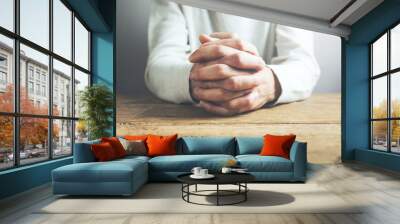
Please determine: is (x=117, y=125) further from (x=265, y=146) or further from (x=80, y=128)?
(x=265, y=146)

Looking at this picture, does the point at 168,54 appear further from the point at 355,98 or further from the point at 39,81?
the point at 355,98

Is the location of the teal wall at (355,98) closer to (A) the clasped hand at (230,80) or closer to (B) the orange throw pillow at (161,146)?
(A) the clasped hand at (230,80)

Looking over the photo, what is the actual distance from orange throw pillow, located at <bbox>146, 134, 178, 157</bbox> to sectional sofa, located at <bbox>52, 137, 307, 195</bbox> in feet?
0.71

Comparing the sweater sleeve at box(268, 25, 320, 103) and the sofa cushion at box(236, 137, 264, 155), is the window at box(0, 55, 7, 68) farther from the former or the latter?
the sweater sleeve at box(268, 25, 320, 103)

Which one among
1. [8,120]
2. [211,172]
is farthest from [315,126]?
[8,120]

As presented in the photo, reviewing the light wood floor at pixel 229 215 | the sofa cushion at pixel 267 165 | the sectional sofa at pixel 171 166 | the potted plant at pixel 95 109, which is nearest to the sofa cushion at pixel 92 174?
the sectional sofa at pixel 171 166

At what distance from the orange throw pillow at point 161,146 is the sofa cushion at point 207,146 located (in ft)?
0.82

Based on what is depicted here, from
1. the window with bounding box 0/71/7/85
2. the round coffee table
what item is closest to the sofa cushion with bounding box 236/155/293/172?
the round coffee table

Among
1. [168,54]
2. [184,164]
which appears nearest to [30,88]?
[184,164]

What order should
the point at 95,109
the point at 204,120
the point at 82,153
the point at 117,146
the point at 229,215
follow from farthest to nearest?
the point at 204,120 < the point at 95,109 < the point at 117,146 < the point at 82,153 < the point at 229,215

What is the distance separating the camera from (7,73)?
5.15 metres

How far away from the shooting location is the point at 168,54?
31.5ft

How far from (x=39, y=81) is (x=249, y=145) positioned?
12.4ft

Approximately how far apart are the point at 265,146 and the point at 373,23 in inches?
166
